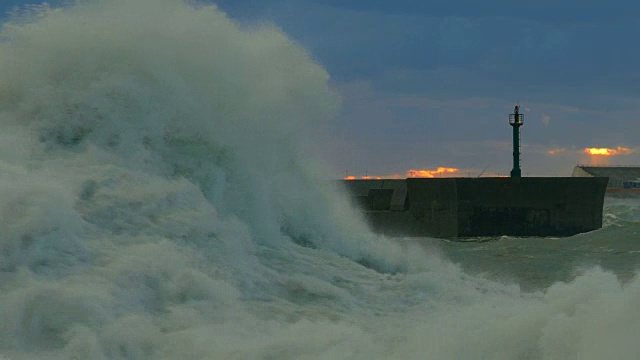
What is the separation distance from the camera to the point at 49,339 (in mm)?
5387

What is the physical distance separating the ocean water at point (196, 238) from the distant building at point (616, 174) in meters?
40.7

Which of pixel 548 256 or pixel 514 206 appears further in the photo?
pixel 514 206

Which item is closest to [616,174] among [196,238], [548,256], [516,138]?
[516,138]

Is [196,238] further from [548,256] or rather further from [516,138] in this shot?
[516,138]

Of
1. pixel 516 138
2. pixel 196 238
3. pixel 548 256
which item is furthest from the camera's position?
pixel 516 138

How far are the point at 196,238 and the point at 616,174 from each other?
49.8 m

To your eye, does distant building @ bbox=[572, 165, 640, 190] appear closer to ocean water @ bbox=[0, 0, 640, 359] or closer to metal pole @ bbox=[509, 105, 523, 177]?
metal pole @ bbox=[509, 105, 523, 177]

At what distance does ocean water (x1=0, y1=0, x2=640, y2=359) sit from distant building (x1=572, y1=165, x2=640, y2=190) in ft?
134

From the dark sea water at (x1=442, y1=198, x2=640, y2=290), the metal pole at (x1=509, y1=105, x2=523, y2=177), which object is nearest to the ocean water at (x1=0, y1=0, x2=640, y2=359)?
the dark sea water at (x1=442, y1=198, x2=640, y2=290)

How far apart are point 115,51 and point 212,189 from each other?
2.32m

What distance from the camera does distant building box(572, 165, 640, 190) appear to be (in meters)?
51.9

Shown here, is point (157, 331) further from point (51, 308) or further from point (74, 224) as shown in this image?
point (74, 224)

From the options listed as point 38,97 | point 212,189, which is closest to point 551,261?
point 212,189

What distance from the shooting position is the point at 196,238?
7297 millimetres
